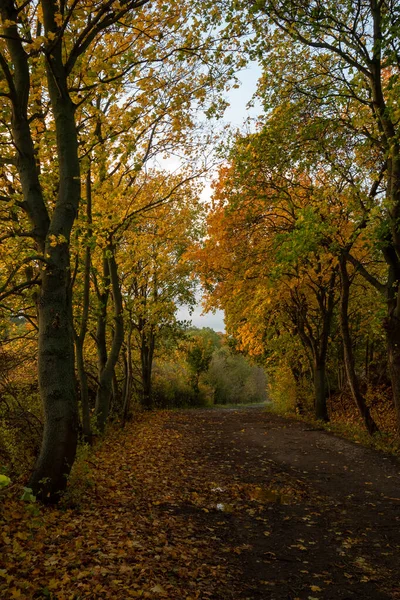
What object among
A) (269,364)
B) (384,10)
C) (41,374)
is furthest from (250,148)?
(269,364)

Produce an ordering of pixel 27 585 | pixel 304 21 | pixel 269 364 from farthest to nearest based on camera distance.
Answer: pixel 269 364, pixel 304 21, pixel 27 585

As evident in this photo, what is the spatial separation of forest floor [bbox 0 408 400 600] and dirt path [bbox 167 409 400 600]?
2 cm

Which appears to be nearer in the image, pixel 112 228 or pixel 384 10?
pixel 384 10

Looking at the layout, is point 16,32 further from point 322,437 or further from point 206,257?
point 322,437

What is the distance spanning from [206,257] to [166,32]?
8.96 m

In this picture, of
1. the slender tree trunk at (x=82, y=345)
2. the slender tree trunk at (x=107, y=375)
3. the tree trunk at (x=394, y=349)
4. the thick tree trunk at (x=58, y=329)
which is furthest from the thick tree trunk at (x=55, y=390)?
the tree trunk at (x=394, y=349)

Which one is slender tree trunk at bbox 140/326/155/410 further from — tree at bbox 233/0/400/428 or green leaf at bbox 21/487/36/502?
green leaf at bbox 21/487/36/502

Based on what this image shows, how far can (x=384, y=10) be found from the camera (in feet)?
30.1

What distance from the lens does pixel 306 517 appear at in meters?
6.45

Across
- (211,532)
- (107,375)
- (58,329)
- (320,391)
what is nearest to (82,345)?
(107,375)

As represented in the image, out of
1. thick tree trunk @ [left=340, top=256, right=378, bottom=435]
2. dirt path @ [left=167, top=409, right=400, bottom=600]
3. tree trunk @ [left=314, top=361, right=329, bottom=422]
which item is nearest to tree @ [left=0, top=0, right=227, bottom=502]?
dirt path @ [left=167, top=409, right=400, bottom=600]

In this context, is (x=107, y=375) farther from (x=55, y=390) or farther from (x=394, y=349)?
(x=394, y=349)

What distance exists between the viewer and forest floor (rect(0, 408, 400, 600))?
13.7ft

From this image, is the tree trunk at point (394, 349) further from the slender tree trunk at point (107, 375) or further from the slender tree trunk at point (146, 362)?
the slender tree trunk at point (146, 362)
